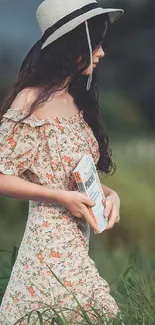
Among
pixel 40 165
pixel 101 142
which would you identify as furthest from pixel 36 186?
pixel 101 142

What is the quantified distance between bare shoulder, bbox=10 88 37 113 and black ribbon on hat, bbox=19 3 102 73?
12cm

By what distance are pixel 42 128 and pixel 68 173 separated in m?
0.18

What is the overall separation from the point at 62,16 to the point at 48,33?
8 centimetres

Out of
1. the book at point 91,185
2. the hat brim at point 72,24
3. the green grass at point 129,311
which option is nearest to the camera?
the green grass at point 129,311

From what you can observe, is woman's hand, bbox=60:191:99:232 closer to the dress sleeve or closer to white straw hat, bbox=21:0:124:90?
the dress sleeve

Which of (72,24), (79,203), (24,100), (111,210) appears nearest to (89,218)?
(79,203)

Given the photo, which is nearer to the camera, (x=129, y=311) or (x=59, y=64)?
(x=129, y=311)

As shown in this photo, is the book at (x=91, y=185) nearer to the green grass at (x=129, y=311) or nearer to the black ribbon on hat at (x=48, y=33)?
the green grass at (x=129, y=311)

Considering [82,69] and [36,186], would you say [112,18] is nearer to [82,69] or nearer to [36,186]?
[82,69]

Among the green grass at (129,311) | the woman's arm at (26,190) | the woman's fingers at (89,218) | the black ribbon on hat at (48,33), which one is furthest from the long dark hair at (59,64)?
the green grass at (129,311)

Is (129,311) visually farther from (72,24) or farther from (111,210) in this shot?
(72,24)

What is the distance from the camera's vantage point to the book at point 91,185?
411 centimetres

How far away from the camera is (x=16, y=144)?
13.8ft

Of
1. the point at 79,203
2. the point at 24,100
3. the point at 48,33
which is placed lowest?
the point at 79,203
